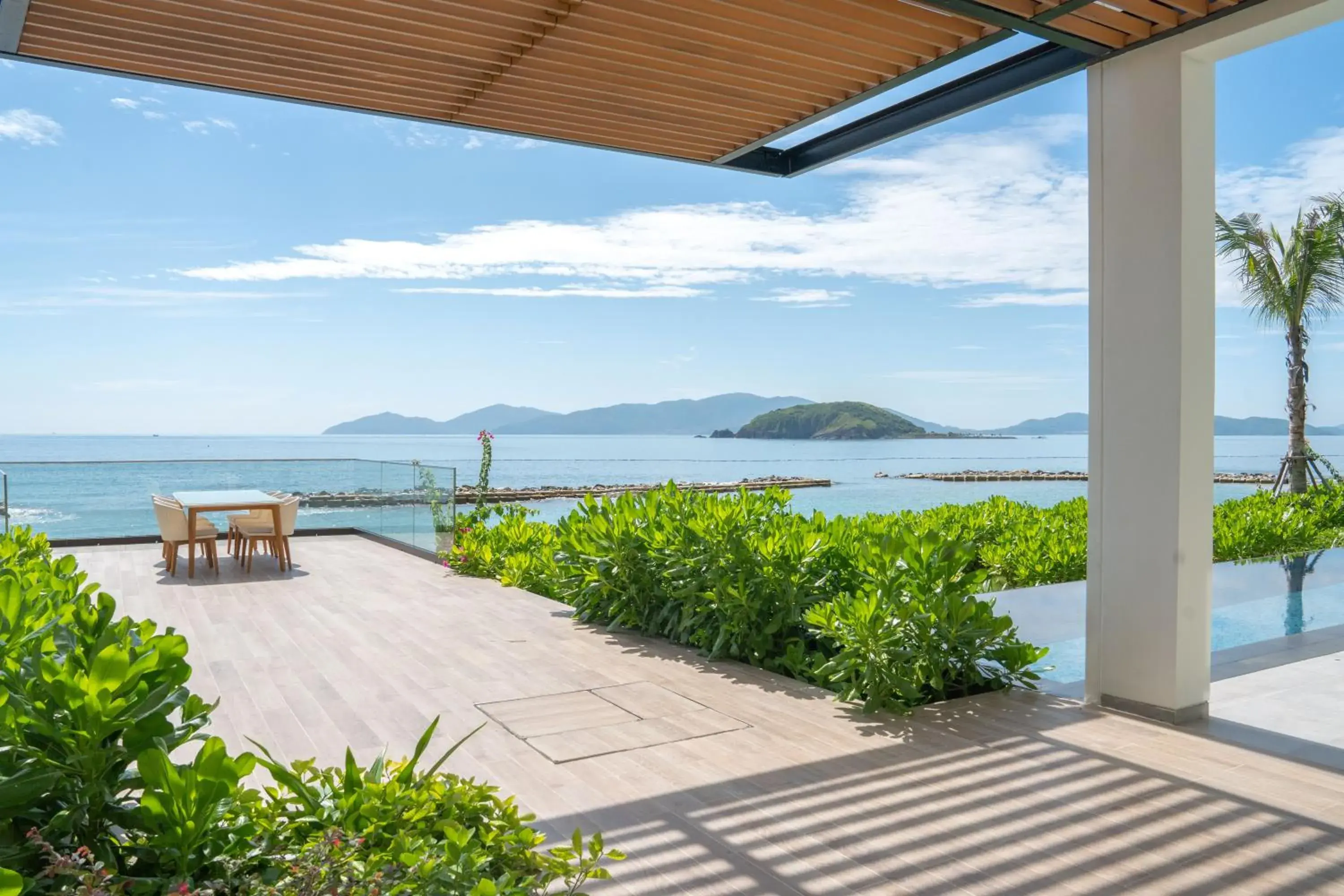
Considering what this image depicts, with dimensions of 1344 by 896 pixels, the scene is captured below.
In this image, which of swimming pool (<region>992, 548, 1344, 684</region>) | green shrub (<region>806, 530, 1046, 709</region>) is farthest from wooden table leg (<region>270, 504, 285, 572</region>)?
swimming pool (<region>992, 548, 1344, 684</region>)

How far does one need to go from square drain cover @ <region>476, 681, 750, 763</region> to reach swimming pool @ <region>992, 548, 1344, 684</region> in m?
2.03

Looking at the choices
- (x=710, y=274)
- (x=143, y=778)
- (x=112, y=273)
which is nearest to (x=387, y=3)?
(x=143, y=778)

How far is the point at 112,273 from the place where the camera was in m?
57.1

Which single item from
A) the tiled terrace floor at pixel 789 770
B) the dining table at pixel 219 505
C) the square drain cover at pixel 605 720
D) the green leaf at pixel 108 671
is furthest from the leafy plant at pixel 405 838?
the dining table at pixel 219 505

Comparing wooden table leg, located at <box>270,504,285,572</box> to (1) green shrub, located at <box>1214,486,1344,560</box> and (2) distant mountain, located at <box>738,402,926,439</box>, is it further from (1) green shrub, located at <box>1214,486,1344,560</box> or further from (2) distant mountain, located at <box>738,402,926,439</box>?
(2) distant mountain, located at <box>738,402,926,439</box>

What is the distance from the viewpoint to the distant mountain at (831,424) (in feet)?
137

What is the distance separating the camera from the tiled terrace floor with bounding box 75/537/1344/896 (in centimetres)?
295

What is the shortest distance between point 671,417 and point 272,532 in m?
52.3

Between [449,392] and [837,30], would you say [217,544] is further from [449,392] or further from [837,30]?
[449,392]

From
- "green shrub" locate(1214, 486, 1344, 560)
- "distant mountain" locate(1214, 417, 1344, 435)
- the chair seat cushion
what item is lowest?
"green shrub" locate(1214, 486, 1344, 560)

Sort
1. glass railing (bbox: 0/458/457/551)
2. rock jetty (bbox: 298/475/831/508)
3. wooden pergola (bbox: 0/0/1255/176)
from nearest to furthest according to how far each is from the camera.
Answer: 1. wooden pergola (bbox: 0/0/1255/176)
2. rock jetty (bbox: 298/475/831/508)
3. glass railing (bbox: 0/458/457/551)

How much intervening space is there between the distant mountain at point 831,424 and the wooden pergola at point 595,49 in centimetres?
3685

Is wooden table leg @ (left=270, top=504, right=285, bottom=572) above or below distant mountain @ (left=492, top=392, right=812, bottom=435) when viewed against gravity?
below

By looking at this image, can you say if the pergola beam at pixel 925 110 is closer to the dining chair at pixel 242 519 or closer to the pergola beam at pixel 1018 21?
the pergola beam at pixel 1018 21
